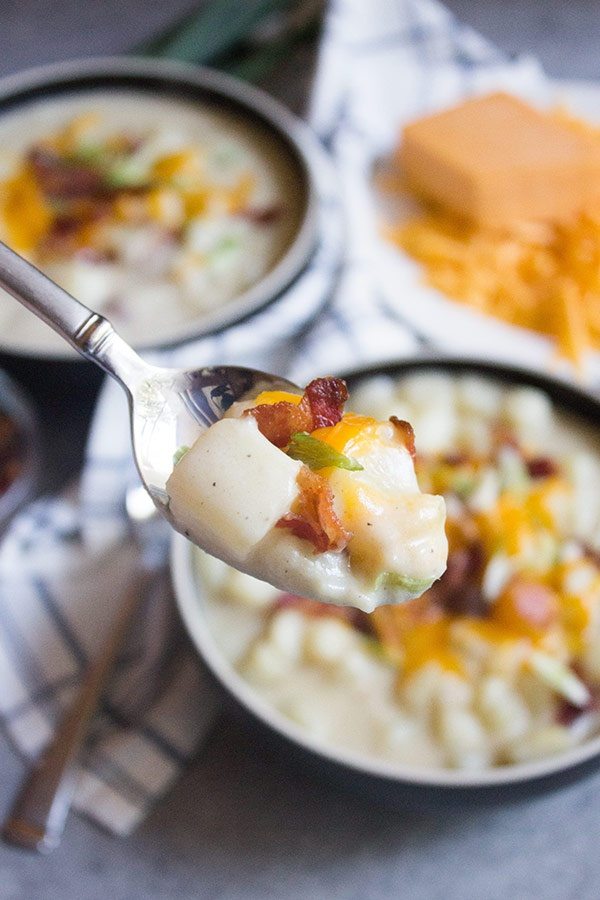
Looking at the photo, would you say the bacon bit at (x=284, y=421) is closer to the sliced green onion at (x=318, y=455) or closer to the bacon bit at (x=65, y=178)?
the sliced green onion at (x=318, y=455)

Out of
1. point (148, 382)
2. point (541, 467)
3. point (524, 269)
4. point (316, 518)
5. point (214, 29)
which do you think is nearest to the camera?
point (316, 518)

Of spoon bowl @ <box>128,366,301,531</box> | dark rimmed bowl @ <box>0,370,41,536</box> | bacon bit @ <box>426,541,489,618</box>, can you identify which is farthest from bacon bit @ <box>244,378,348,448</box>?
dark rimmed bowl @ <box>0,370,41,536</box>

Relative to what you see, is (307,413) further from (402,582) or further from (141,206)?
(141,206)

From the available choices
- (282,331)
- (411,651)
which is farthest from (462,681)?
(282,331)

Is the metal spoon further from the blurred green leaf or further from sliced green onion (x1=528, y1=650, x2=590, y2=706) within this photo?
the blurred green leaf

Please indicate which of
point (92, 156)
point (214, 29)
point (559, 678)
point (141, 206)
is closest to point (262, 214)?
point (141, 206)

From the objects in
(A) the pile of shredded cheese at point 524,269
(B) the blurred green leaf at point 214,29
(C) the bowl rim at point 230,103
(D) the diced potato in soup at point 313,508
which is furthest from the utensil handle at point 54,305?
(B) the blurred green leaf at point 214,29

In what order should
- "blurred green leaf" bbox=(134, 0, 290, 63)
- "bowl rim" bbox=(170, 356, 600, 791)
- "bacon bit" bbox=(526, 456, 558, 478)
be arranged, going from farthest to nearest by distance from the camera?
"blurred green leaf" bbox=(134, 0, 290, 63), "bacon bit" bbox=(526, 456, 558, 478), "bowl rim" bbox=(170, 356, 600, 791)
